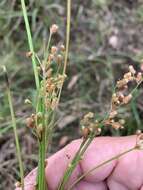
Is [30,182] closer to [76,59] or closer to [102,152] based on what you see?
[102,152]

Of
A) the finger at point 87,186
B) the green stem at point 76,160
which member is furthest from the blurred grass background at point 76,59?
the green stem at point 76,160

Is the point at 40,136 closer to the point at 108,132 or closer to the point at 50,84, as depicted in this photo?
the point at 50,84

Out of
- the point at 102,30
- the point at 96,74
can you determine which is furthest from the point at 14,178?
the point at 102,30

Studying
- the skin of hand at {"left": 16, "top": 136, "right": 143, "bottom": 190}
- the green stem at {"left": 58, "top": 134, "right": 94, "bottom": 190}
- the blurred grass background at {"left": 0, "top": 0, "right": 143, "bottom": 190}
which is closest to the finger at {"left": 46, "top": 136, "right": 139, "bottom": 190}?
the skin of hand at {"left": 16, "top": 136, "right": 143, "bottom": 190}

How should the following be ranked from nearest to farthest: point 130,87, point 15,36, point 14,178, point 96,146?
1. point 96,146
2. point 14,178
3. point 130,87
4. point 15,36

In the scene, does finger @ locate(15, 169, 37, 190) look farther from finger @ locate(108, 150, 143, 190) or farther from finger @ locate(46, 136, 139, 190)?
finger @ locate(108, 150, 143, 190)

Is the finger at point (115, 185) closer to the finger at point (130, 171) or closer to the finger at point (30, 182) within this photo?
the finger at point (130, 171)

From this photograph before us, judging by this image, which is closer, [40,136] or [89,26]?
[40,136]
